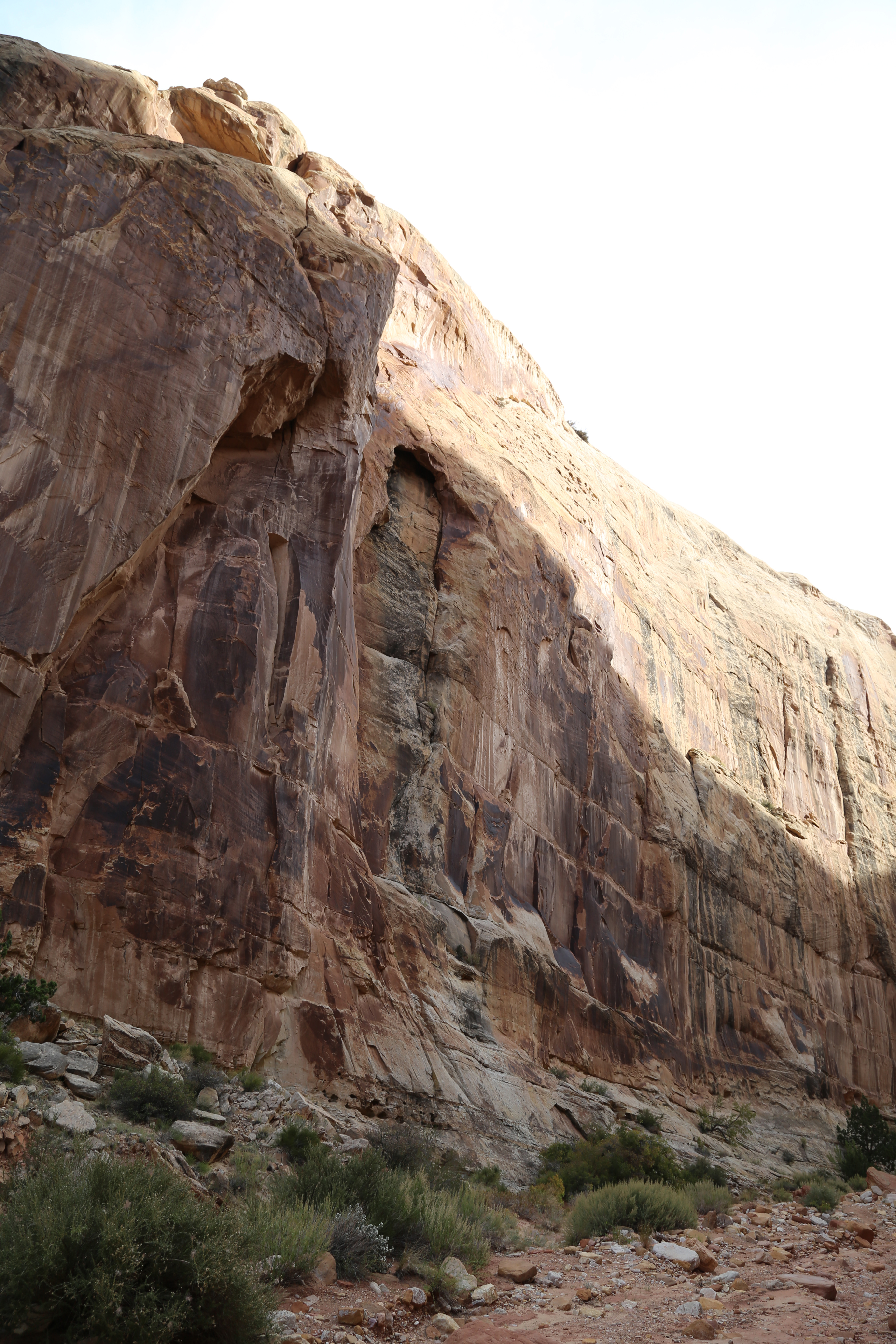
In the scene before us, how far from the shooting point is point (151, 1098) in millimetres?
10203

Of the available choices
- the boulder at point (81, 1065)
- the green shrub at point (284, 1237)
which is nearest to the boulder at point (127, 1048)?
the boulder at point (81, 1065)

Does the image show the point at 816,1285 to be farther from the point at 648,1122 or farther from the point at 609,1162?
the point at 648,1122

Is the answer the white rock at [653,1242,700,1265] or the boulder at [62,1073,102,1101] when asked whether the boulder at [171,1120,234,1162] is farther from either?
the white rock at [653,1242,700,1265]

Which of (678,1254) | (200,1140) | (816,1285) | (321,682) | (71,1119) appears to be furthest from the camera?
(321,682)

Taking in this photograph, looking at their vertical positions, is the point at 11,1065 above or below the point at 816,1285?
above

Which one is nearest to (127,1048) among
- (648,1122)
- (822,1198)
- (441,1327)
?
→ (441,1327)

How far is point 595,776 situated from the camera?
1225 inches

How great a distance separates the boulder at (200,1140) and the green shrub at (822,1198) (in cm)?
1194

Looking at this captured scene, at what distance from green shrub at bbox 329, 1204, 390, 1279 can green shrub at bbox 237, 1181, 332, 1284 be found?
0.11 meters

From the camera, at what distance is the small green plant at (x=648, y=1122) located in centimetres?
2302

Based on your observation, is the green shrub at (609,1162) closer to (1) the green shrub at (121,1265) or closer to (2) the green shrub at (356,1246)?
(2) the green shrub at (356,1246)

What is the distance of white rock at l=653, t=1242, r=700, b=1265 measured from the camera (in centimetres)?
1027

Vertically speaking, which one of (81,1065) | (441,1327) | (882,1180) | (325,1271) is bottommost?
(441,1327)

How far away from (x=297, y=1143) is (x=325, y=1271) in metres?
3.55
